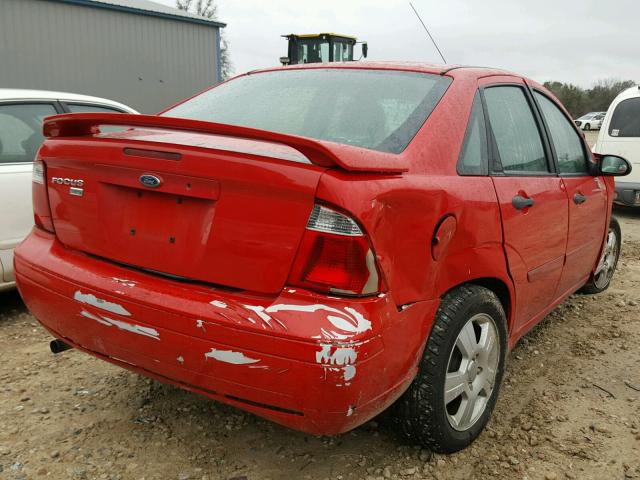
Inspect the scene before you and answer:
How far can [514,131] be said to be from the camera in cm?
272

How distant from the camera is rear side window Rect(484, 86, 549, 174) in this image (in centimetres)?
254

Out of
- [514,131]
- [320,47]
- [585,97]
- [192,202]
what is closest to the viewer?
[192,202]

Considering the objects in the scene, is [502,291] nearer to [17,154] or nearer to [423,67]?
[423,67]

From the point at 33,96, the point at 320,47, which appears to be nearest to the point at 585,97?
the point at 320,47

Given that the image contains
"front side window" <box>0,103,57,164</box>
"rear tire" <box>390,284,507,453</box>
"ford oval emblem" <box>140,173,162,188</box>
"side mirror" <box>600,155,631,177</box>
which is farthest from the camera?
"front side window" <box>0,103,57,164</box>

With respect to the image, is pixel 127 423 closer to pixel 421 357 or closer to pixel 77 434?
Result: pixel 77 434

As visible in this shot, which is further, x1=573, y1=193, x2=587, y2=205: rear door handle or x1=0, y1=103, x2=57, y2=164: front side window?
x1=0, y1=103, x2=57, y2=164: front side window

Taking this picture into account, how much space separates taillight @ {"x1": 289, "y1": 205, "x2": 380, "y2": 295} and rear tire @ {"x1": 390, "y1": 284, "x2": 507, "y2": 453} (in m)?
0.49

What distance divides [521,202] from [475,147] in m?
0.36

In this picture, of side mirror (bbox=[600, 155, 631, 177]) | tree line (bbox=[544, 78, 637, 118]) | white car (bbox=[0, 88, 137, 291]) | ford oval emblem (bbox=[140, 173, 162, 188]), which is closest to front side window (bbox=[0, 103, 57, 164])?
white car (bbox=[0, 88, 137, 291])

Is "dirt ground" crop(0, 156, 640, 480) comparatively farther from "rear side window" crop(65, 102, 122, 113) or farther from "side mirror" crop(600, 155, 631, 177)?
"rear side window" crop(65, 102, 122, 113)

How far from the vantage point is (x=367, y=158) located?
1.76 metres

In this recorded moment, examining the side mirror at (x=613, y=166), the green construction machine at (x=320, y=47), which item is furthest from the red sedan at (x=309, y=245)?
the green construction machine at (x=320, y=47)

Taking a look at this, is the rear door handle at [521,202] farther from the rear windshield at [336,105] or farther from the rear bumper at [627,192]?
the rear bumper at [627,192]
